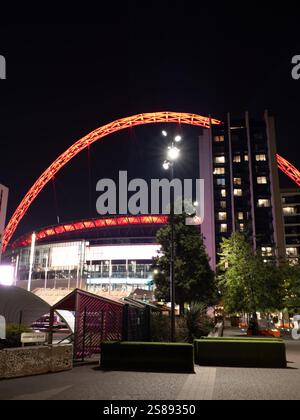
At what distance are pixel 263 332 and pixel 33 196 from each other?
7070 cm

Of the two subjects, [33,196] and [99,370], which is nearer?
[99,370]

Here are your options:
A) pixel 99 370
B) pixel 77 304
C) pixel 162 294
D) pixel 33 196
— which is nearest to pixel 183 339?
pixel 77 304

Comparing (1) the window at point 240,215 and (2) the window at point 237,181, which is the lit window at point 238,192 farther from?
(1) the window at point 240,215

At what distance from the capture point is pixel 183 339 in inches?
947

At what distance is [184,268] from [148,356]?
28898mm

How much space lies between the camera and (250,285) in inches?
1538

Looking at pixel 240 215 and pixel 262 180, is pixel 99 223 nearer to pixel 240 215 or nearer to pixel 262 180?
pixel 240 215

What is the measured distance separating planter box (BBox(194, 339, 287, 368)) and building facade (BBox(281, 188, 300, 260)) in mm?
83551

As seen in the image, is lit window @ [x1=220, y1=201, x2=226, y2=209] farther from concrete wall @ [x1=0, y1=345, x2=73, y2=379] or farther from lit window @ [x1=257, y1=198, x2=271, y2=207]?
concrete wall @ [x1=0, y1=345, x2=73, y2=379]

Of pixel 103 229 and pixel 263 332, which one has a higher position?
pixel 103 229

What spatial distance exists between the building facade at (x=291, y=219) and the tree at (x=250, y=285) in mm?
59811

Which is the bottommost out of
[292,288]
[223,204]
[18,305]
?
[18,305]

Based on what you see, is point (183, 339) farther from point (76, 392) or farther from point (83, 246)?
point (83, 246)

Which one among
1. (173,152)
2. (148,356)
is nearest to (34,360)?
(148,356)
